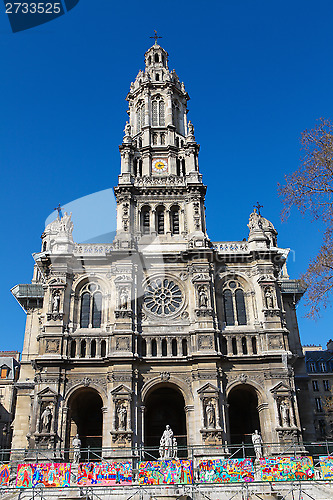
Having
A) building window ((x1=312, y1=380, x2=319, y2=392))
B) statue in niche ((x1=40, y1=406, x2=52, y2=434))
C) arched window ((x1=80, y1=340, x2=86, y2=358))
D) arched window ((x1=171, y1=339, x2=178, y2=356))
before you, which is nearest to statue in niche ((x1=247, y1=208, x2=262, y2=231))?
arched window ((x1=171, y1=339, x2=178, y2=356))

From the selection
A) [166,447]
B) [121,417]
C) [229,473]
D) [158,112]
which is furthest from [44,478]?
[158,112]

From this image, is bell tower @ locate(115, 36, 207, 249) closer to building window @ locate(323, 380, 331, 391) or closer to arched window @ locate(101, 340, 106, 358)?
arched window @ locate(101, 340, 106, 358)

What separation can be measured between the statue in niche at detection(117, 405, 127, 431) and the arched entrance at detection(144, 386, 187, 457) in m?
3.30

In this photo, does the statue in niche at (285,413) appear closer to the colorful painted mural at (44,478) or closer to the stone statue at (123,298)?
the stone statue at (123,298)

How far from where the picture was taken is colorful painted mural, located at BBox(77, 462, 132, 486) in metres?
22.9

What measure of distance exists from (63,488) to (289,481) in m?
10.4

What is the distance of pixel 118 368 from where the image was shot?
3275cm

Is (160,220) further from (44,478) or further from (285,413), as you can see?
(44,478)

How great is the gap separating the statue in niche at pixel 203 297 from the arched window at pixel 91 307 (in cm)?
770

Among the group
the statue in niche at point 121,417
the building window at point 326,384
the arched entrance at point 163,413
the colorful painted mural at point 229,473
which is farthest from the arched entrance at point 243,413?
the building window at point 326,384

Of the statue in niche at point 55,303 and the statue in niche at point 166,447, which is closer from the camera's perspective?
the statue in niche at point 166,447

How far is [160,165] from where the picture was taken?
43.6 meters

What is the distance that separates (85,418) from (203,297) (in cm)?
1309

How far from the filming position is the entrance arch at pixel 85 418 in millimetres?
33303
